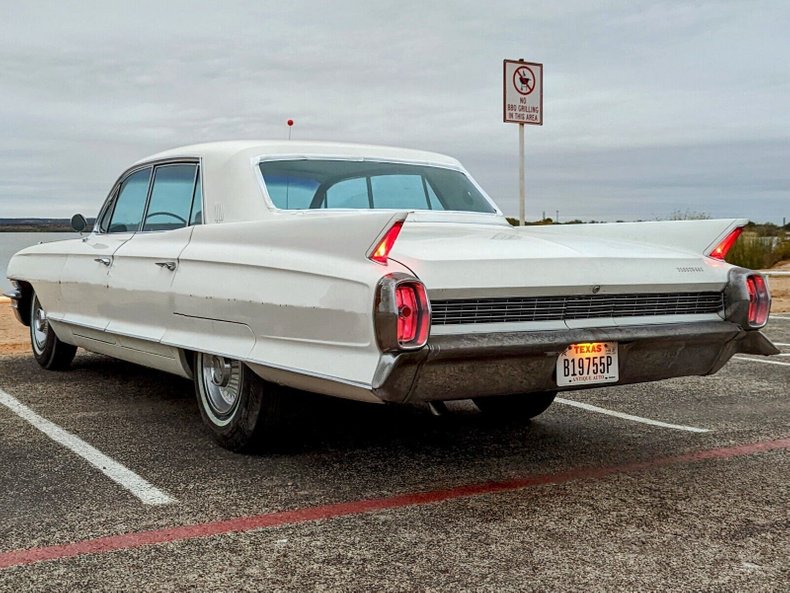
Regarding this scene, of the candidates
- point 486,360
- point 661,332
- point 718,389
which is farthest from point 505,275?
point 718,389

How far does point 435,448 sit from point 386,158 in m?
1.72

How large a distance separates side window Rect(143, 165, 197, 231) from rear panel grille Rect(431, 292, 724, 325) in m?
2.13

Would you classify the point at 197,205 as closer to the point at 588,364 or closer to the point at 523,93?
the point at 588,364

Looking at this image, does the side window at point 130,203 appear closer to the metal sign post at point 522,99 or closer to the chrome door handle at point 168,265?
the chrome door handle at point 168,265

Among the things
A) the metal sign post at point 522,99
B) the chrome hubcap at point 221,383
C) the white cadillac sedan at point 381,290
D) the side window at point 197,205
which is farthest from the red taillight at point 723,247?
the metal sign post at point 522,99

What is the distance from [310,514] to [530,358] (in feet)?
3.57

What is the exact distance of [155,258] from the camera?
532 cm

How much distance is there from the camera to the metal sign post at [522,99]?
12.3m

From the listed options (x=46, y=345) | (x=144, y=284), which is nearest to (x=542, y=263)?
(x=144, y=284)

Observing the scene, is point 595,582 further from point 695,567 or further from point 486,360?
point 486,360

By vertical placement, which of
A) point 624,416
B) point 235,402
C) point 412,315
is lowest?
point 624,416

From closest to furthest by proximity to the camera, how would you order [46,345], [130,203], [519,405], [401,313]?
[401,313] < [519,405] < [130,203] < [46,345]

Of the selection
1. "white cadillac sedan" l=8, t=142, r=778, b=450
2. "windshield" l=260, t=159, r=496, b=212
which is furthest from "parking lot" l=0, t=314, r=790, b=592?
"windshield" l=260, t=159, r=496, b=212

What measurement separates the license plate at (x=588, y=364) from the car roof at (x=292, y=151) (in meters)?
1.98
